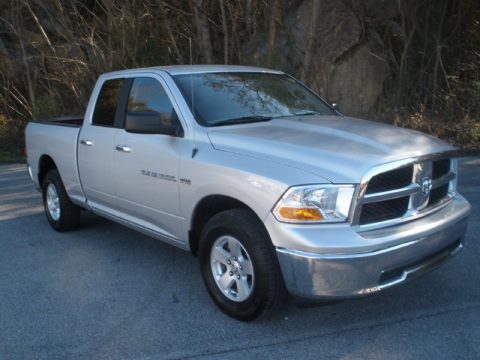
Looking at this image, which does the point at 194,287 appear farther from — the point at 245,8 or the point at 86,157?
the point at 245,8

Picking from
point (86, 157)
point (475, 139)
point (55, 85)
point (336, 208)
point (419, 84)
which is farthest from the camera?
point (55, 85)

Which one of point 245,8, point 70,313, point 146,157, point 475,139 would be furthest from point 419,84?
point 70,313

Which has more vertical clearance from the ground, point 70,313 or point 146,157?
point 146,157

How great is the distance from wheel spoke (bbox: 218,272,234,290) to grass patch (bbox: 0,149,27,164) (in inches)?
379

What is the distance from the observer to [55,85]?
14953 millimetres

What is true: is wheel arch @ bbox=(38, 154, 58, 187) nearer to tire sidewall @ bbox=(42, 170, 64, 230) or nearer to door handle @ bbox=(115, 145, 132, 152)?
tire sidewall @ bbox=(42, 170, 64, 230)

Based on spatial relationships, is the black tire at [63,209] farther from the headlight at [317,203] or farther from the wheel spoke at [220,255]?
the headlight at [317,203]

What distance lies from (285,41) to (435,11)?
373cm

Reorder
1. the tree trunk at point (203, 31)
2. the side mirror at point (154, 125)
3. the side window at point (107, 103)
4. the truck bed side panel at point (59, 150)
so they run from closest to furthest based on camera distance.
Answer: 1. the side mirror at point (154, 125)
2. the side window at point (107, 103)
3. the truck bed side panel at point (59, 150)
4. the tree trunk at point (203, 31)

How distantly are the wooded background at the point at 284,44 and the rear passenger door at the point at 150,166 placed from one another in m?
8.38

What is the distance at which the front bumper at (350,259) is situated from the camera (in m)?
3.42

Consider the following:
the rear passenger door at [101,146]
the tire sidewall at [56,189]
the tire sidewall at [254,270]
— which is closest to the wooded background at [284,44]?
the tire sidewall at [56,189]

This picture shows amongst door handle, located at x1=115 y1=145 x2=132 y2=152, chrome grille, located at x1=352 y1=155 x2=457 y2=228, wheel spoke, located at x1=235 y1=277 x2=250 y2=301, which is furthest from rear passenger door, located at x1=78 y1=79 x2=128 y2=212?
chrome grille, located at x1=352 y1=155 x2=457 y2=228

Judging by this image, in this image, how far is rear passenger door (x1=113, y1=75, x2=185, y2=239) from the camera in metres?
4.52
